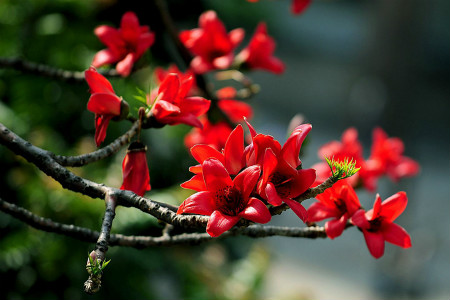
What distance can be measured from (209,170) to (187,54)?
51 centimetres

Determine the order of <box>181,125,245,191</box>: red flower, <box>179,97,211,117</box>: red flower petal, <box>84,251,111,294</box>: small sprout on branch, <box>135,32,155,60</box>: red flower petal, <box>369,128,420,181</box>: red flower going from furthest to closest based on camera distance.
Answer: <box>369,128,420,181</box>: red flower
<box>135,32,155,60</box>: red flower petal
<box>179,97,211,117</box>: red flower petal
<box>181,125,245,191</box>: red flower
<box>84,251,111,294</box>: small sprout on branch

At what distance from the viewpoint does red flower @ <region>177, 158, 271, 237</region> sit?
17.0 inches

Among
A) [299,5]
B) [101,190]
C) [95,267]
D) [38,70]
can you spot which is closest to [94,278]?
[95,267]

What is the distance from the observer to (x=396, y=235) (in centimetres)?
54

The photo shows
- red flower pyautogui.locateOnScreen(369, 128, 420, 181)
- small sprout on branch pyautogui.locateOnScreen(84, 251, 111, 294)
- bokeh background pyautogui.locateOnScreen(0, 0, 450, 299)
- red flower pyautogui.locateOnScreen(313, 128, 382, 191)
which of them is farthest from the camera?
bokeh background pyautogui.locateOnScreen(0, 0, 450, 299)

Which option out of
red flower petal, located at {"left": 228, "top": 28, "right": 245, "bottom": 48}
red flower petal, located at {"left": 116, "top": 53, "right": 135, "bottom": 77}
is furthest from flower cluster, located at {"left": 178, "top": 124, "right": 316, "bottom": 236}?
red flower petal, located at {"left": 228, "top": 28, "right": 245, "bottom": 48}

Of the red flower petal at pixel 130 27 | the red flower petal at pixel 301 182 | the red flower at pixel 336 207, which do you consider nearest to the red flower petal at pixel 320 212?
the red flower at pixel 336 207

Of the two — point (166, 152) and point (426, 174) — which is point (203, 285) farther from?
point (426, 174)


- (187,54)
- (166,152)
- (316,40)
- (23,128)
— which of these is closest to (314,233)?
(187,54)

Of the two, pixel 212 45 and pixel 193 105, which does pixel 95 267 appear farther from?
pixel 212 45

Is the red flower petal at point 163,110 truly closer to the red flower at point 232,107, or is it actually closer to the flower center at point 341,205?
the flower center at point 341,205

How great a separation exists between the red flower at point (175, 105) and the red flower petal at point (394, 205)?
218mm

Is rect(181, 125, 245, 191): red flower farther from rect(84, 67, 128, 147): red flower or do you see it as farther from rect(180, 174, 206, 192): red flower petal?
rect(84, 67, 128, 147): red flower

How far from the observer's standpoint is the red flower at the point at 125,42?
0.71 meters
